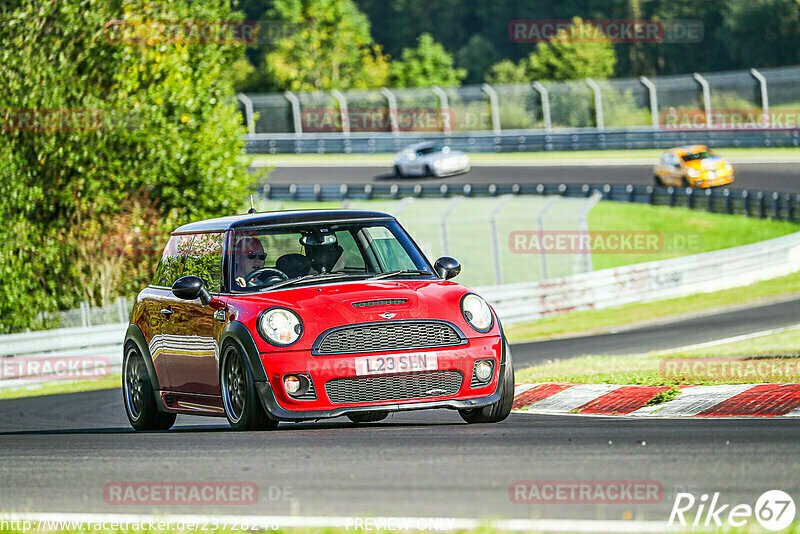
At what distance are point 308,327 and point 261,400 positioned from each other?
1.90 ft

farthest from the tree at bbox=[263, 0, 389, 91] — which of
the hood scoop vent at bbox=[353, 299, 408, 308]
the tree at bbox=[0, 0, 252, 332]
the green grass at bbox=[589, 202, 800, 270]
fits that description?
the hood scoop vent at bbox=[353, 299, 408, 308]

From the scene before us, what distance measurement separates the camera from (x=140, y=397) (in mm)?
9977

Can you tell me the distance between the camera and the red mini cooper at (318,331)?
26.0ft

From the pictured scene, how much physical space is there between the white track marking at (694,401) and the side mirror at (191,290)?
330cm

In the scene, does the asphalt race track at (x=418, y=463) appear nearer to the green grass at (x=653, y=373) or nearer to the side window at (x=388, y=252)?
the side window at (x=388, y=252)

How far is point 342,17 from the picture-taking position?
266ft

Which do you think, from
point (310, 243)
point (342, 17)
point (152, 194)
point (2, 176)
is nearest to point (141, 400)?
point (310, 243)

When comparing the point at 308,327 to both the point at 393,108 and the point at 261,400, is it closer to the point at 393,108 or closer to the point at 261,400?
the point at 261,400

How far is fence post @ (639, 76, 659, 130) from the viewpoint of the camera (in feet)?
155

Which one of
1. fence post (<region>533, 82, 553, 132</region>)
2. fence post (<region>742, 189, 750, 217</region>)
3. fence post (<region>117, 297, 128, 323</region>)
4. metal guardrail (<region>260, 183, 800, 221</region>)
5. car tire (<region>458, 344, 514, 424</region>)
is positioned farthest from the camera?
fence post (<region>533, 82, 553, 132</region>)

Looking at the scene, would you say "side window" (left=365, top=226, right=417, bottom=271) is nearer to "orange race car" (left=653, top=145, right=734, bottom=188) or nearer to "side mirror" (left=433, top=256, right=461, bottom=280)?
"side mirror" (left=433, top=256, right=461, bottom=280)

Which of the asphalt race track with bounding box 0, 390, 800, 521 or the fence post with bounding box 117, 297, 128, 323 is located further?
the fence post with bounding box 117, 297, 128, 323

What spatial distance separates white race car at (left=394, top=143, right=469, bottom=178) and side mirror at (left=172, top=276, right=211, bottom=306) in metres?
38.6

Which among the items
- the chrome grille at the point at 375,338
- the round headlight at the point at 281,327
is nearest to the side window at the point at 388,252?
the chrome grille at the point at 375,338
